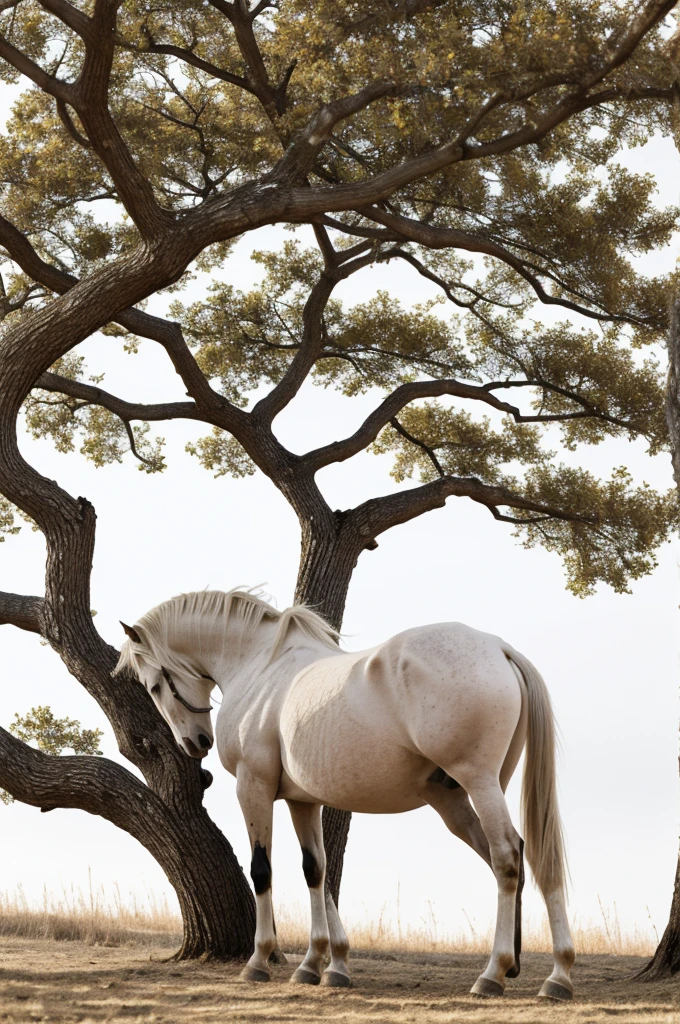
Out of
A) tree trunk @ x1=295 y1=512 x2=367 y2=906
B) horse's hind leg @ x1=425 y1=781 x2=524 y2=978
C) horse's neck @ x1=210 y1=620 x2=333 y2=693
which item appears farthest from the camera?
tree trunk @ x1=295 y1=512 x2=367 y2=906

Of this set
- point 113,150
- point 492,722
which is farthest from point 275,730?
point 113,150

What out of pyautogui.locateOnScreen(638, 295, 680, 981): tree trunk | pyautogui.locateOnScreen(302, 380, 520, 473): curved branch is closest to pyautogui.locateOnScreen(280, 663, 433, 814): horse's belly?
pyautogui.locateOnScreen(638, 295, 680, 981): tree trunk

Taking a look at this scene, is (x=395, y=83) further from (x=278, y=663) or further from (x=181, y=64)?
(x=278, y=663)

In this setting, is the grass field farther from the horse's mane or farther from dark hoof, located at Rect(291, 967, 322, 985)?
the horse's mane

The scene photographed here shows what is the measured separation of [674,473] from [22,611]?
3.98 meters

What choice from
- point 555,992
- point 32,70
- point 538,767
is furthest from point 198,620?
point 32,70

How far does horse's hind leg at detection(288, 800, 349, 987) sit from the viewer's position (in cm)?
485

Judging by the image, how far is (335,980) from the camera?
4.82 m

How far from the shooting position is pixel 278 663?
16.9ft

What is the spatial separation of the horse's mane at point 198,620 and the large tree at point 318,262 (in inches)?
42.0

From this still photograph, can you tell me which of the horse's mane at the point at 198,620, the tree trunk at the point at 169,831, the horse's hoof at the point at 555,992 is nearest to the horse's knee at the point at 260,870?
the horse's mane at the point at 198,620

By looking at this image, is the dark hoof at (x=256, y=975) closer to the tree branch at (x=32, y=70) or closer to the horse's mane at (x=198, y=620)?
the horse's mane at (x=198, y=620)

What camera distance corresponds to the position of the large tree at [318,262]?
627cm

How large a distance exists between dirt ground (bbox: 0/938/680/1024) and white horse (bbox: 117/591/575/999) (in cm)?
25
